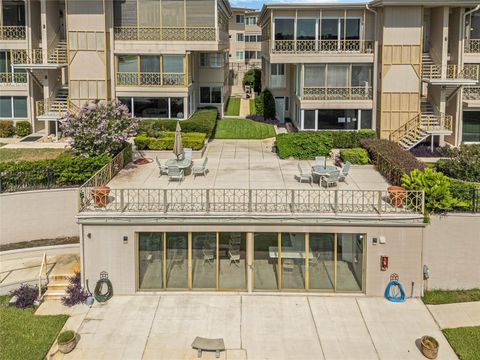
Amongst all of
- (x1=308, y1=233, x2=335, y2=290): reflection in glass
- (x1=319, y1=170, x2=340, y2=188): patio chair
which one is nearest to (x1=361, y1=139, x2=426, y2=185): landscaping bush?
(x1=319, y1=170, x2=340, y2=188): patio chair

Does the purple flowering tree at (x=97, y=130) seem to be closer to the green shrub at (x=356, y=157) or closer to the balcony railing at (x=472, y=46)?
the green shrub at (x=356, y=157)

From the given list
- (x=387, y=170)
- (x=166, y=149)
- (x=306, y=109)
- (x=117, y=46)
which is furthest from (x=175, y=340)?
(x=117, y=46)

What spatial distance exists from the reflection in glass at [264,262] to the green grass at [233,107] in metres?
→ 29.3

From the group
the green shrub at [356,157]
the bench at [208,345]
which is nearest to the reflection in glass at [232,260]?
the bench at [208,345]

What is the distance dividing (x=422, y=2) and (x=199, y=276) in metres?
22.0

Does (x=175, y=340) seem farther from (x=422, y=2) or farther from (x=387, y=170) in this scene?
(x=422, y=2)

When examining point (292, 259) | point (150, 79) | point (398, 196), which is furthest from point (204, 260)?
point (150, 79)

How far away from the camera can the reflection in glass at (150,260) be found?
19.4m

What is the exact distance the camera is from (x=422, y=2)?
106 feet

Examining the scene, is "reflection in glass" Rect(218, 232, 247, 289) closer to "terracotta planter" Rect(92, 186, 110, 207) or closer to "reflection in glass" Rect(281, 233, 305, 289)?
"reflection in glass" Rect(281, 233, 305, 289)

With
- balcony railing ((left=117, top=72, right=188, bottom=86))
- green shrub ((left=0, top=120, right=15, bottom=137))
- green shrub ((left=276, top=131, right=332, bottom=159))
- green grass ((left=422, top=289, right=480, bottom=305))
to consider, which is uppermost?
balcony railing ((left=117, top=72, right=188, bottom=86))

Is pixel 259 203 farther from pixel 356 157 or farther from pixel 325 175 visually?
pixel 356 157

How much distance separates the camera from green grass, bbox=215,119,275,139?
3669 cm

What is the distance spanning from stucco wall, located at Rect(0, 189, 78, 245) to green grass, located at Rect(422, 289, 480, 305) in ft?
46.9
